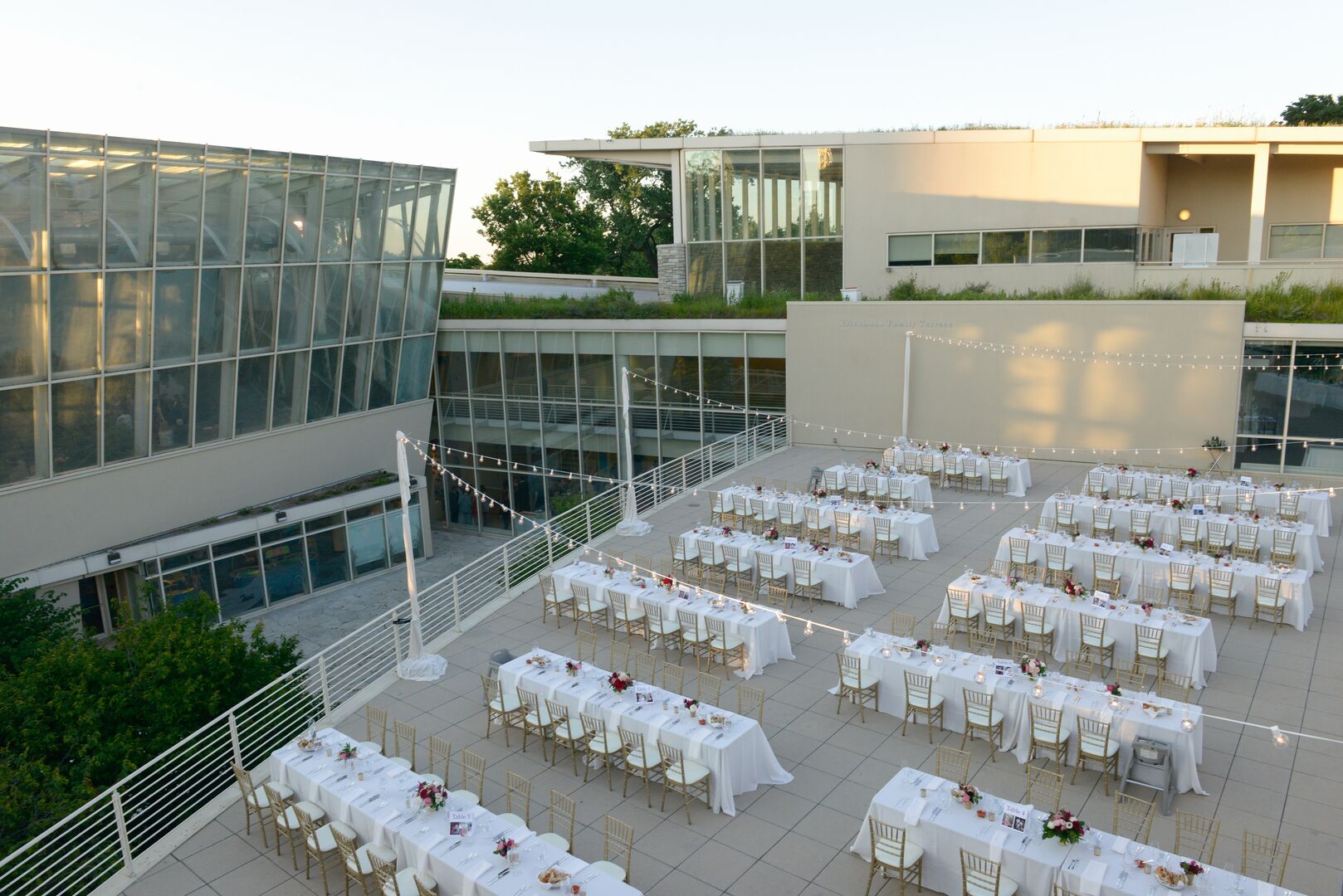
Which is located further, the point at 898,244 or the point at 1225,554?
the point at 898,244

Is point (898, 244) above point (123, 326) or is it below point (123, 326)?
above

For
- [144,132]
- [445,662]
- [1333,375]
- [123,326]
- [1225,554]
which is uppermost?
[144,132]

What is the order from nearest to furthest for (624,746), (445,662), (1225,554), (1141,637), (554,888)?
1. (554,888)
2. (624,746)
3. (1141,637)
4. (445,662)
5. (1225,554)

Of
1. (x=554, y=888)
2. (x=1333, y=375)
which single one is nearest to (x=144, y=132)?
(x=554, y=888)

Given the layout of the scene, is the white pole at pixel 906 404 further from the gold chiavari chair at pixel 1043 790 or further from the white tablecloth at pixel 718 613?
the gold chiavari chair at pixel 1043 790

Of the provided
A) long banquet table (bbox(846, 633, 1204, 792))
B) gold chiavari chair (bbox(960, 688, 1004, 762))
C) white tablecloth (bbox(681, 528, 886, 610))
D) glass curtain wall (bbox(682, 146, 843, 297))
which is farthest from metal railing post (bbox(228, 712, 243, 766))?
glass curtain wall (bbox(682, 146, 843, 297))

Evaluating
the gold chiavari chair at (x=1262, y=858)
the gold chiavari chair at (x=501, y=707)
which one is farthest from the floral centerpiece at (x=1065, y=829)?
the gold chiavari chair at (x=501, y=707)

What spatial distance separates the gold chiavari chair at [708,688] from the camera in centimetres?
1191

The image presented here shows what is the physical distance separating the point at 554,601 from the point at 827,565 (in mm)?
4423

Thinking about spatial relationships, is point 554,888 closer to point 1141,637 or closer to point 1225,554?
point 1141,637

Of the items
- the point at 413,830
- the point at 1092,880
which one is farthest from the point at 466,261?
the point at 1092,880

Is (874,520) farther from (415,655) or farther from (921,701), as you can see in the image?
(415,655)

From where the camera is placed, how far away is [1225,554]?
15000 mm

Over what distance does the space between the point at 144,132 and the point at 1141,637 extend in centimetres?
2020
